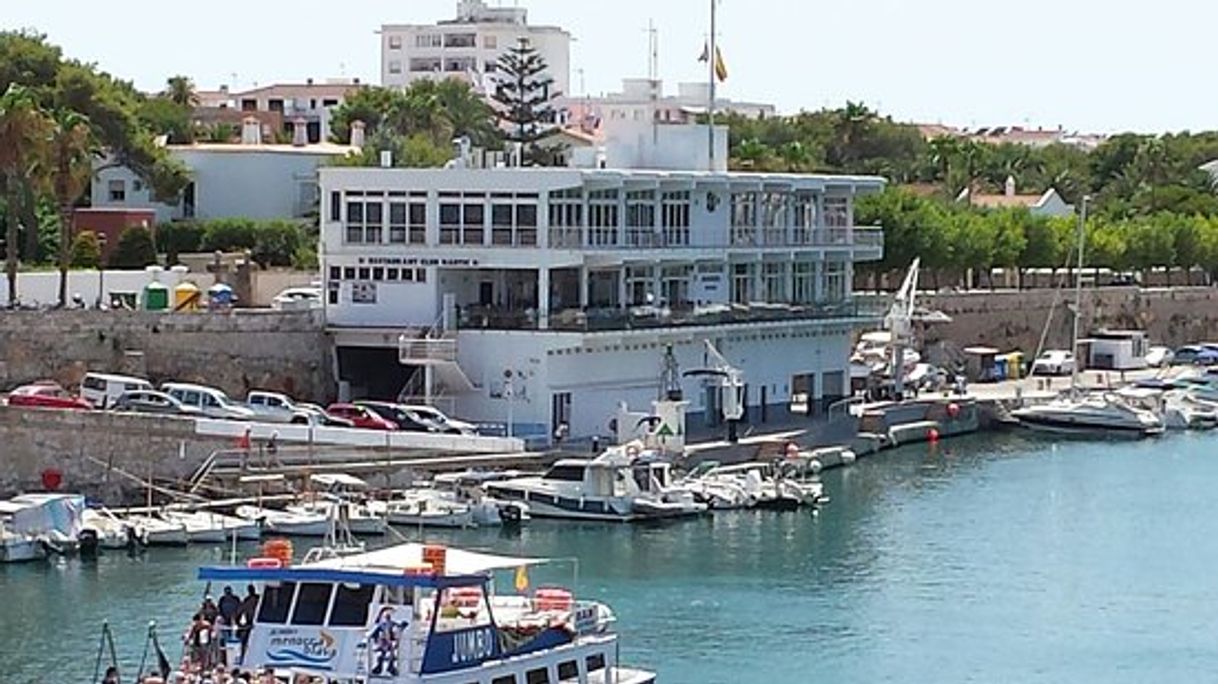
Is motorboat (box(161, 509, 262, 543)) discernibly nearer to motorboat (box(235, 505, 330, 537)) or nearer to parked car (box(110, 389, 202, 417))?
motorboat (box(235, 505, 330, 537))

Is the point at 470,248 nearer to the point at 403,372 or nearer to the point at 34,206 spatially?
the point at 403,372

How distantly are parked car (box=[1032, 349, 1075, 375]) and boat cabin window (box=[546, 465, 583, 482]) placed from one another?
40.0 m

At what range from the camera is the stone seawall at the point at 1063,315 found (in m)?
98.6

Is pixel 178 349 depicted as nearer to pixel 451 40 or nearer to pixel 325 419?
pixel 325 419

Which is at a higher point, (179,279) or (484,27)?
(484,27)

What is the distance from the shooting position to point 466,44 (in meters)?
175

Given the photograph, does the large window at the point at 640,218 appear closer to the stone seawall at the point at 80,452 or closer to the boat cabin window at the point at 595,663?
the stone seawall at the point at 80,452

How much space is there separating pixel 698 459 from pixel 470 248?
7847 millimetres

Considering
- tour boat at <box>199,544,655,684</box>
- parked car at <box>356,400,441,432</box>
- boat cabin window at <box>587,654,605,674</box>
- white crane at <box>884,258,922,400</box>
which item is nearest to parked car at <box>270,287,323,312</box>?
parked car at <box>356,400,441,432</box>

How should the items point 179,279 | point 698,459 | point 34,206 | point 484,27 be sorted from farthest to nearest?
point 484,27 < point 34,206 < point 179,279 < point 698,459

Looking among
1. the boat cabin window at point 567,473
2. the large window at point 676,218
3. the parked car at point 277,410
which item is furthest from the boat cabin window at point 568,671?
the large window at point 676,218

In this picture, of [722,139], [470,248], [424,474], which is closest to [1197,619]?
[424,474]

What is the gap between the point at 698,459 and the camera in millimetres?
66375

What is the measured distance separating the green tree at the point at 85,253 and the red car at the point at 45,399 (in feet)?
61.3
